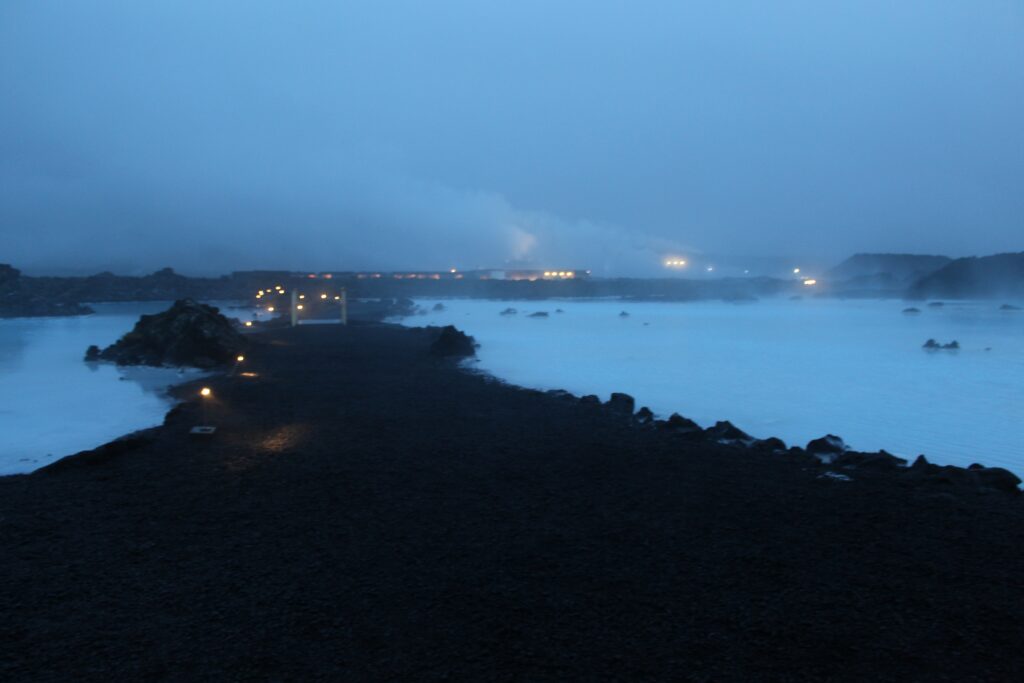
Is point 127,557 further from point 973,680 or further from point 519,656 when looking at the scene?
point 973,680

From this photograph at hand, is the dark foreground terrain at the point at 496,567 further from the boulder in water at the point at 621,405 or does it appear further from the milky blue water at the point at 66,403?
the boulder in water at the point at 621,405

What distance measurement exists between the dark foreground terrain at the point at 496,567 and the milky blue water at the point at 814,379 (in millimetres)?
6257

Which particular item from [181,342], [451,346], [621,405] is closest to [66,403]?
[181,342]

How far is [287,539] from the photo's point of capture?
22.3 ft

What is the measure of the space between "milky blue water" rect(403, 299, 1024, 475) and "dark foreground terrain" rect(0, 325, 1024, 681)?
6257 millimetres

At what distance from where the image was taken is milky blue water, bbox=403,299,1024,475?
15.1m

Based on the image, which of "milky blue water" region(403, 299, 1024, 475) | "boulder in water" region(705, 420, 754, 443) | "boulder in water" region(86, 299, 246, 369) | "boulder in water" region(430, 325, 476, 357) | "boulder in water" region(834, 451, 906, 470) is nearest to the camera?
"boulder in water" region(834, 451, 906, 470)

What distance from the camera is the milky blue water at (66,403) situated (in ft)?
41.0

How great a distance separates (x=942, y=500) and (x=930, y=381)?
1838cm

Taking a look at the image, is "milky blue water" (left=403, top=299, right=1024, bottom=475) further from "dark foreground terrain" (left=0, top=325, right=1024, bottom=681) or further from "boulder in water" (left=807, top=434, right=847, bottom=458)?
"dark foreground terrain" (left=0, top=325, right=1024, bottom=681)

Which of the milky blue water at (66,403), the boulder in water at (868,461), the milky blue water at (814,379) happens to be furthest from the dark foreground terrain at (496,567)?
the milky blue water at (814,379)

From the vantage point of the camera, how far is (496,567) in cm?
606

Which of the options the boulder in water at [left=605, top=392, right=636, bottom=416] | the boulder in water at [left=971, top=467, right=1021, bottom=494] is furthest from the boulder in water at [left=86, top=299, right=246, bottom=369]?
the boulder in water at [left=971, top=467, right=1021, bottom=494]

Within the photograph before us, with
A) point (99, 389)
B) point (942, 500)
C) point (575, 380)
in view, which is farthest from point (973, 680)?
point (99, 389)
